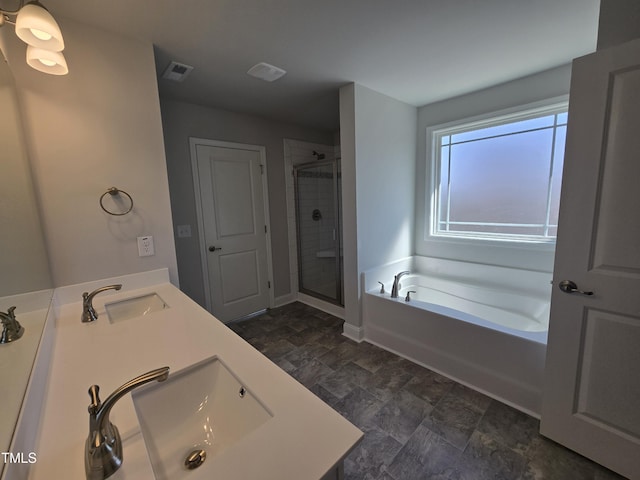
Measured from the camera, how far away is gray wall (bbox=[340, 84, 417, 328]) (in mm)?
2465

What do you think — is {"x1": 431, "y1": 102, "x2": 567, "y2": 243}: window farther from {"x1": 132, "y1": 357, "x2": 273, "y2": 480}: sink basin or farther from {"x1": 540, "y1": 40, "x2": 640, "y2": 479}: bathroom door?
{"x1": 132, "y1": 357, "x2": 273, "y2": 480}: sink basin

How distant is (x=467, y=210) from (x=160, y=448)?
3114 mm

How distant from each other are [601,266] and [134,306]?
2458 mm

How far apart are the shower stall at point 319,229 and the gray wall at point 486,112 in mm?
993

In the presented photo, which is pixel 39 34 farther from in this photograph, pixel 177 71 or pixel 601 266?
pixel 601 266

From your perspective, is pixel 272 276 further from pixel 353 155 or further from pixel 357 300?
pixel 353 155

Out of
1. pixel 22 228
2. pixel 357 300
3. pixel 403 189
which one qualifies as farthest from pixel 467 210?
pixel 22 228

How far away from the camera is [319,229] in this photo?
355 cm

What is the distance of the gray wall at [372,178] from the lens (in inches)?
97.0

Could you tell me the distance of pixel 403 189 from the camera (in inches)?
120

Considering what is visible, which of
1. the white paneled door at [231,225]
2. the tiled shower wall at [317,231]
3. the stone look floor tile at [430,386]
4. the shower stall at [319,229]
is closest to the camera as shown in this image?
the stone look floor tile at [430,386]

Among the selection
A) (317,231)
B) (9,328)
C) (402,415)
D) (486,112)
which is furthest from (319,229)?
(9,328)

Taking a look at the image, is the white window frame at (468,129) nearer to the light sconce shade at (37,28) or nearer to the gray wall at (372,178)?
the gray wall at (372,178)

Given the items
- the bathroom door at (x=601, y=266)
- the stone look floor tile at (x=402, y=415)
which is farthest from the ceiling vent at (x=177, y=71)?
the stone look floor tile at (x=402, y=415)
